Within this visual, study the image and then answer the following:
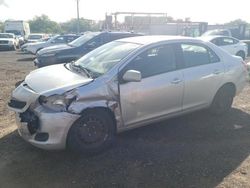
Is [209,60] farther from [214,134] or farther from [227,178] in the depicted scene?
[227,178]

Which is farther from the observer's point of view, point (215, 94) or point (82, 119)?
point (215, 94)

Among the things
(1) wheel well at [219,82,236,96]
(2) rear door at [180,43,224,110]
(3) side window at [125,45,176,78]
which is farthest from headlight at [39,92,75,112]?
(1) wheel well at [219,82,236,96]

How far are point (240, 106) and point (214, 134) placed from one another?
2.03m

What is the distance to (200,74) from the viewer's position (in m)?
5.71

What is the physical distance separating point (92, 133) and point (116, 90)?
0.70 meters

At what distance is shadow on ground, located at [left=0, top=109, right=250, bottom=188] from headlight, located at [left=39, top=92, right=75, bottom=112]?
77cm

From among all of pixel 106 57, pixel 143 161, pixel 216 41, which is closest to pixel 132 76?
pixel 106 57

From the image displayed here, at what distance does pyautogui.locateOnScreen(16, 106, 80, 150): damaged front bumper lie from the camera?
4234 millimetres

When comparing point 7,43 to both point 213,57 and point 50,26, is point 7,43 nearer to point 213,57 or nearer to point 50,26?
point 213,57

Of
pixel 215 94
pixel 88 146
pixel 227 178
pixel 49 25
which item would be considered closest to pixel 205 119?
pixel 215 94

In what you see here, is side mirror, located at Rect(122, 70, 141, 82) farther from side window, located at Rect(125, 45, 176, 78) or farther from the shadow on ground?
the shadow on ground

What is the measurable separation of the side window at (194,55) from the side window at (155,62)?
0.93ft

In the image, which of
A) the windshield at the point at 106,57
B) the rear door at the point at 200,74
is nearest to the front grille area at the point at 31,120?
the windshield at the point at 106,57

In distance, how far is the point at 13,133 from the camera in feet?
17.9
